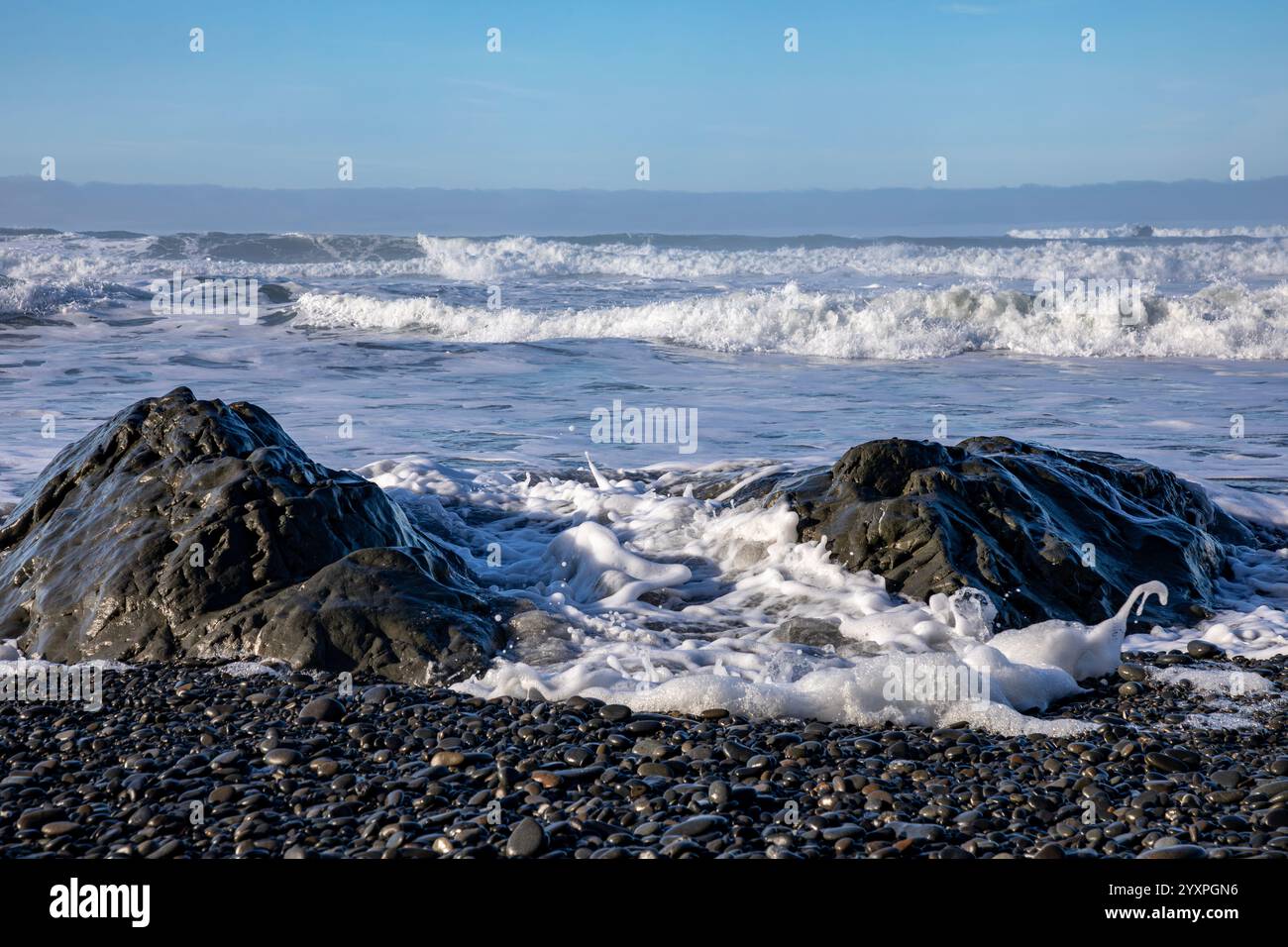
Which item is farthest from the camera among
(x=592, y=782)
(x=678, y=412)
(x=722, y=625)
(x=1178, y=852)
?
(x=678, y=412)

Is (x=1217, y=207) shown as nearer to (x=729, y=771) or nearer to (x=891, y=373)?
(x=891, y=373)

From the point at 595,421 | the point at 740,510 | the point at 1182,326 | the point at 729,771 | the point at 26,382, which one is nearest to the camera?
the point at 729,771

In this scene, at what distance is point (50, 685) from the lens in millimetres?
4699

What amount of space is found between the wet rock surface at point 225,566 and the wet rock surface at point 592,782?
1.36ft

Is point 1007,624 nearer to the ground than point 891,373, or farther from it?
nearer to the ground

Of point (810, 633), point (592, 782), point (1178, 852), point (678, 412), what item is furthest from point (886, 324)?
point (1178, 852)

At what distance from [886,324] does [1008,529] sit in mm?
A: 12862

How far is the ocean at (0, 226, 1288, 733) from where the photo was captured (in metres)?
5.31

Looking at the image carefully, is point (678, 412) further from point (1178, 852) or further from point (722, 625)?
point (1178, 852)

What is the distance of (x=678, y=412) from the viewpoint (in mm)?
11891

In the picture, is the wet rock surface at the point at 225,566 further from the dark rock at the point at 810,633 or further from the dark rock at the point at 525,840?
the dark rock at the point at 525,840

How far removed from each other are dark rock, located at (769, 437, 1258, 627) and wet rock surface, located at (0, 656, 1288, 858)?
1175 millimetres
